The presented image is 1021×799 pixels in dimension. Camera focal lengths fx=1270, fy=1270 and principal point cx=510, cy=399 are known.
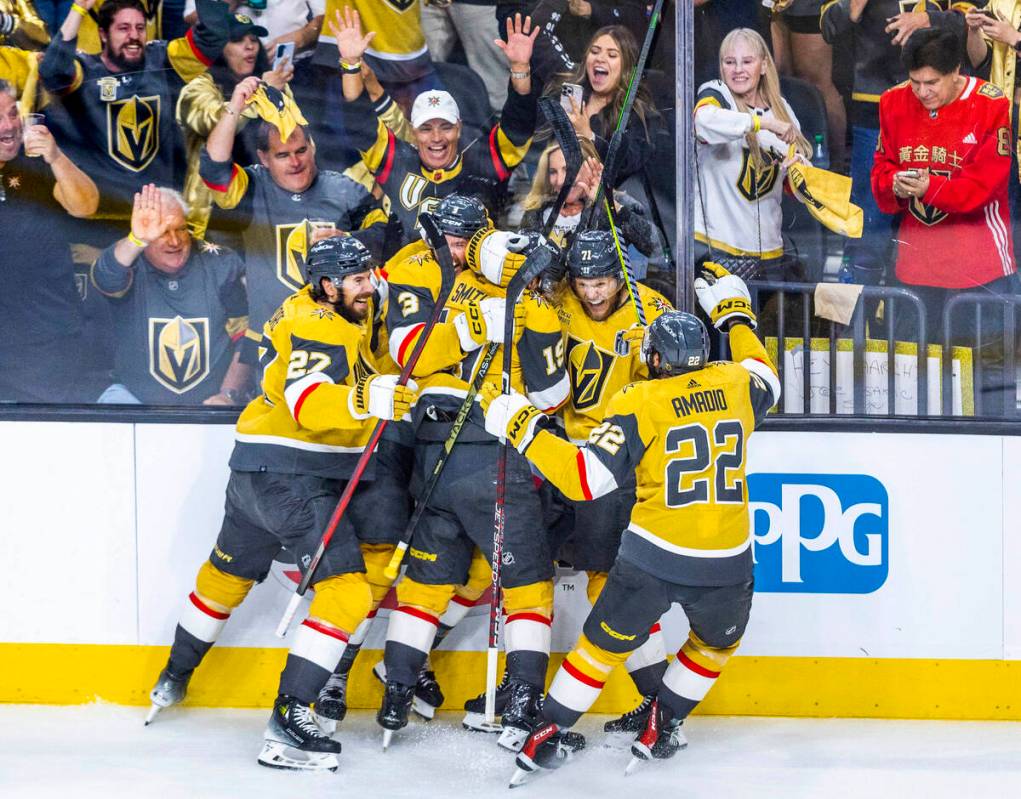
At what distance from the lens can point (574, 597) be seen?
379 cm

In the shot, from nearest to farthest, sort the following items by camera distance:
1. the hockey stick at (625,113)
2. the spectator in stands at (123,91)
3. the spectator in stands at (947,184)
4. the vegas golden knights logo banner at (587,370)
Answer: the vegas golden knights logo banner at (587,370) < the hockey stick at (625,113) < the spectator in stands at (947,184) < the spectator in stands at (123,91)

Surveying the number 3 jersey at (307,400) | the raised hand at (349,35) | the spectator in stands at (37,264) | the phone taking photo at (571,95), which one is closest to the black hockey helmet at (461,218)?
the number 3 jersey at (307,400)

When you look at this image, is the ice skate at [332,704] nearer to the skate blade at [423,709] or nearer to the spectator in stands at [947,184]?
the skate blade at [423,709]

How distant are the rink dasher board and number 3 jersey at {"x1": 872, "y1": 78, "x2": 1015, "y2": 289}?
22.3 inches

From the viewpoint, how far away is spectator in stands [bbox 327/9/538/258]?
3965mm

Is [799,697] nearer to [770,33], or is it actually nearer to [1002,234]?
[1002,234]

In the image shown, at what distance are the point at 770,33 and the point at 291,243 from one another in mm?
1625

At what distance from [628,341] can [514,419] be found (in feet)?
1.70

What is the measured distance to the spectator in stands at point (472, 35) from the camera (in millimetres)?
3955

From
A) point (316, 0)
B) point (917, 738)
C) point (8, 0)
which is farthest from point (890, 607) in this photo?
point (8, 0)

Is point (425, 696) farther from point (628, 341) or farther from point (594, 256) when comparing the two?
point (594, 256)

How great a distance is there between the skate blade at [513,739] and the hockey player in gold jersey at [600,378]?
33cm

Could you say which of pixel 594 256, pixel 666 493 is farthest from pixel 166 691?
pixel 594 256

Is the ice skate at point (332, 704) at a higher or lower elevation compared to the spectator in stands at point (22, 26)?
lower
